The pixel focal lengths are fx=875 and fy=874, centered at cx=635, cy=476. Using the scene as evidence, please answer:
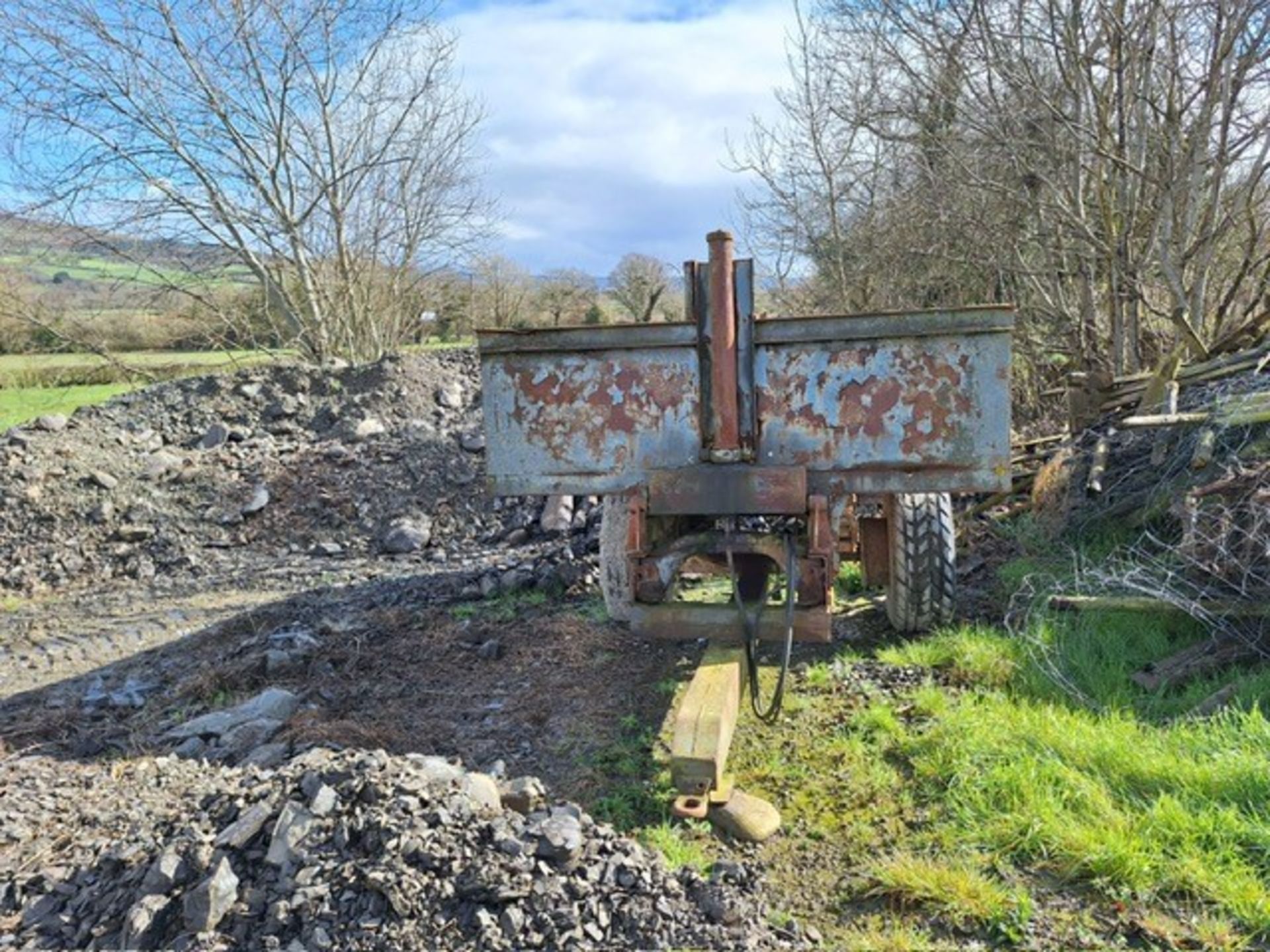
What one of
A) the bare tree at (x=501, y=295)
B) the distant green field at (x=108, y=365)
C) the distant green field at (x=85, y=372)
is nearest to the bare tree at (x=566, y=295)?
the bare tree at (x=501, y=295)

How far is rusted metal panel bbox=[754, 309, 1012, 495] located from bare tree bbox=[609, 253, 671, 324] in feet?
57.9

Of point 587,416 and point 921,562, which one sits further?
point 921,562

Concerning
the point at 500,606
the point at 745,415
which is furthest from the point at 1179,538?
the point at 500,606

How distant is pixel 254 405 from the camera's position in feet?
36.9

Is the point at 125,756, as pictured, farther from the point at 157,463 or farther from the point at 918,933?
the point at 157,463

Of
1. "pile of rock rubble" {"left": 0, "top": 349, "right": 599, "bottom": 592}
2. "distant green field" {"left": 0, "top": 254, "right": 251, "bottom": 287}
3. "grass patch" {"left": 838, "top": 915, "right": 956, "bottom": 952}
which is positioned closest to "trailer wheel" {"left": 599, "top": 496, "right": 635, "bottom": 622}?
"pile of rock rubble" {"left": 0, "top": 349, "right": 599, "bottom": 592}

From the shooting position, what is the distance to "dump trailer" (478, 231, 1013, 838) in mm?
3576

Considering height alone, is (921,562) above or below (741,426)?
below

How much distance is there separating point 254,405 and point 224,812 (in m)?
9.46

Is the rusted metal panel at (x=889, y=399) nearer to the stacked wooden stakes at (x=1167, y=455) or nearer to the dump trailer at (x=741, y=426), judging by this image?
the dump trailer at (x=741, y=426)

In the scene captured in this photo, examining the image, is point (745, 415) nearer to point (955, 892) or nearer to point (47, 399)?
point (955, 892)

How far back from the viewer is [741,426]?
12.2 ft

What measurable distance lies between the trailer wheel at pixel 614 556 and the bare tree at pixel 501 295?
544 inches

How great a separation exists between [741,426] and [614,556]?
129 cm
